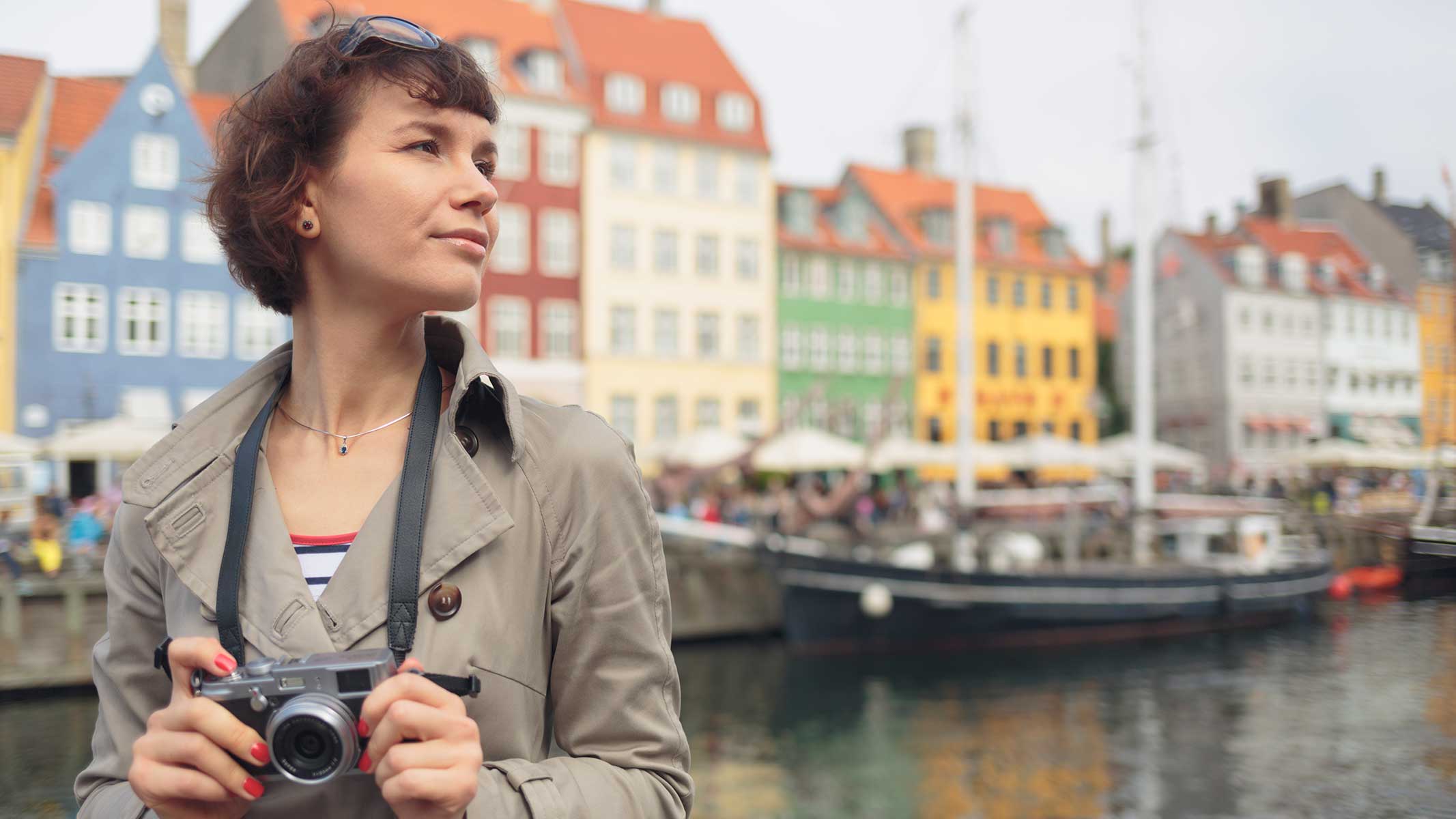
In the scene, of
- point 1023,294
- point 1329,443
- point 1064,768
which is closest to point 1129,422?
point 1023,294

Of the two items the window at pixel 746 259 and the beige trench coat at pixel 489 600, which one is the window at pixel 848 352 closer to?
the window at pixel 746 259

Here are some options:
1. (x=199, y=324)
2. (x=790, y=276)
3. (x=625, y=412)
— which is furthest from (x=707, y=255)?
(x=199, y=324)

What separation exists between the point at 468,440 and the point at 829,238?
122 feet

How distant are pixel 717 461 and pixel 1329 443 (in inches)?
681

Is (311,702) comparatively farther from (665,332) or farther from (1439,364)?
(665,332)

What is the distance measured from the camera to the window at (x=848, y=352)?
124 ft

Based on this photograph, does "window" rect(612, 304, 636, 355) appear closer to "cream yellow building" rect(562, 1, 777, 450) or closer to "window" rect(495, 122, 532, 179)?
"cream yellow building" rect(562, 1, 777, 450)

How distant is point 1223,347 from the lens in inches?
690

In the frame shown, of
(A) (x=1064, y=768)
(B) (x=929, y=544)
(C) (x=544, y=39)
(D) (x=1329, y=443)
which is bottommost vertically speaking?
(A) (x=1064, y=768)

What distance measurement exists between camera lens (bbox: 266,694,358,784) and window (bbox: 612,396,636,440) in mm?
31222

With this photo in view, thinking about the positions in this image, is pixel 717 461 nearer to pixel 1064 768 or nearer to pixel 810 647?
pixel 810 647

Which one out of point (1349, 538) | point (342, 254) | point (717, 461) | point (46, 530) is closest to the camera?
point (342, 254)

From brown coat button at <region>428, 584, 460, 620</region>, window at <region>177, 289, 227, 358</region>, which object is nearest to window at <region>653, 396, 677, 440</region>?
window at <region>177, 289, 227, 358</region>

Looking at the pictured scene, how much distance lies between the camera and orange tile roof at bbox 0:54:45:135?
4.54m
